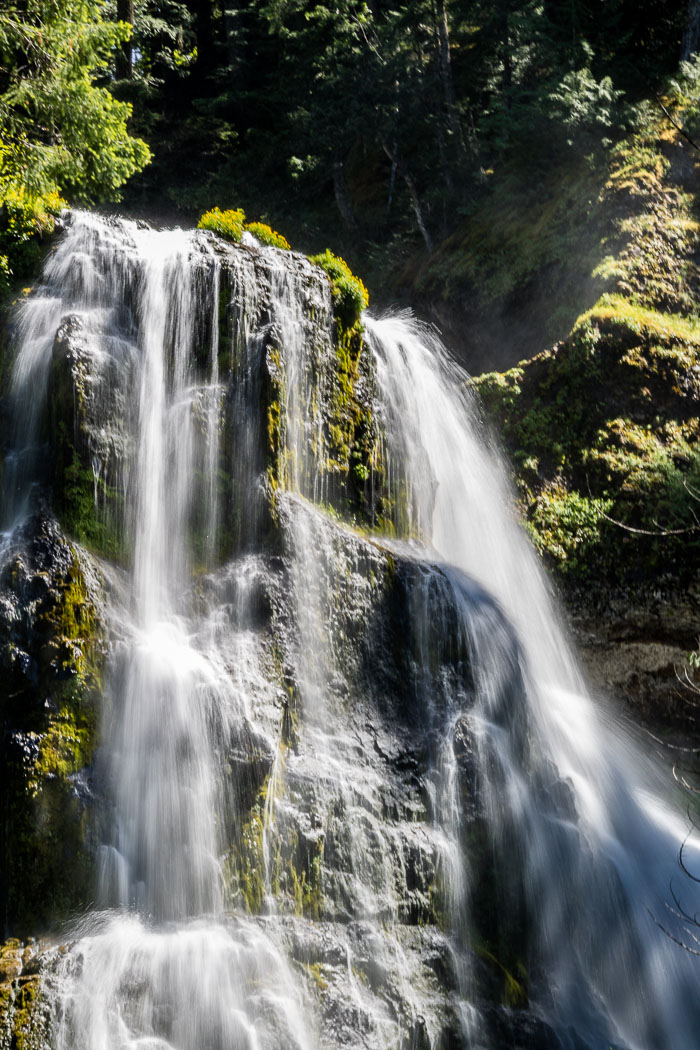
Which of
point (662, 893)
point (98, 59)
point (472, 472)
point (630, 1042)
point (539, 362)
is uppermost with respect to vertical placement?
point (98, 59)

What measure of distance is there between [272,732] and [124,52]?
1919 centimetres

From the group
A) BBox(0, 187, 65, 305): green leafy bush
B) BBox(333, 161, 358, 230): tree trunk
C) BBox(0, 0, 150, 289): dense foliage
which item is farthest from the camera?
BBox(333, 161, 358, 230): tree trunk

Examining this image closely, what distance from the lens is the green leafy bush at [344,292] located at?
10.6 m

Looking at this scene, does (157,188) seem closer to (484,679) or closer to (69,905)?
(484,679)

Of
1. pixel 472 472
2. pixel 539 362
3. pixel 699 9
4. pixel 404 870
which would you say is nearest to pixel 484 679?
pixel 404 870

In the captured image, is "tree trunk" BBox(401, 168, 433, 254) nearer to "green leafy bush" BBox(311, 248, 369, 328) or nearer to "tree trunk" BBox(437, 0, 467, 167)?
"tree trunk" BBox(437, 0, 467, 167)

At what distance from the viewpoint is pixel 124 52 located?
67.3 ft

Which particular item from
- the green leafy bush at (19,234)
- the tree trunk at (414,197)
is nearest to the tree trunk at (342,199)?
the tree trunk at (414,197)

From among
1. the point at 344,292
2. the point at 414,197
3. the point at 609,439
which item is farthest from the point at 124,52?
the point at 609,439

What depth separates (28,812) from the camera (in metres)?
6.66

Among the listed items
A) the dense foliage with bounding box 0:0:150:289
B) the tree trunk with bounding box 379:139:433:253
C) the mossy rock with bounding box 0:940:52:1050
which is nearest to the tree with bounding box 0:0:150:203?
the dense foliage with bounding box 0:0:150:289

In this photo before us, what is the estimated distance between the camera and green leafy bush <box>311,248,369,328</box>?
34.7ft

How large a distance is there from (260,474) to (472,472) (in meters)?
4.53

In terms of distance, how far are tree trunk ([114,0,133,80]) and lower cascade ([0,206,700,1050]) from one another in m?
12.2
